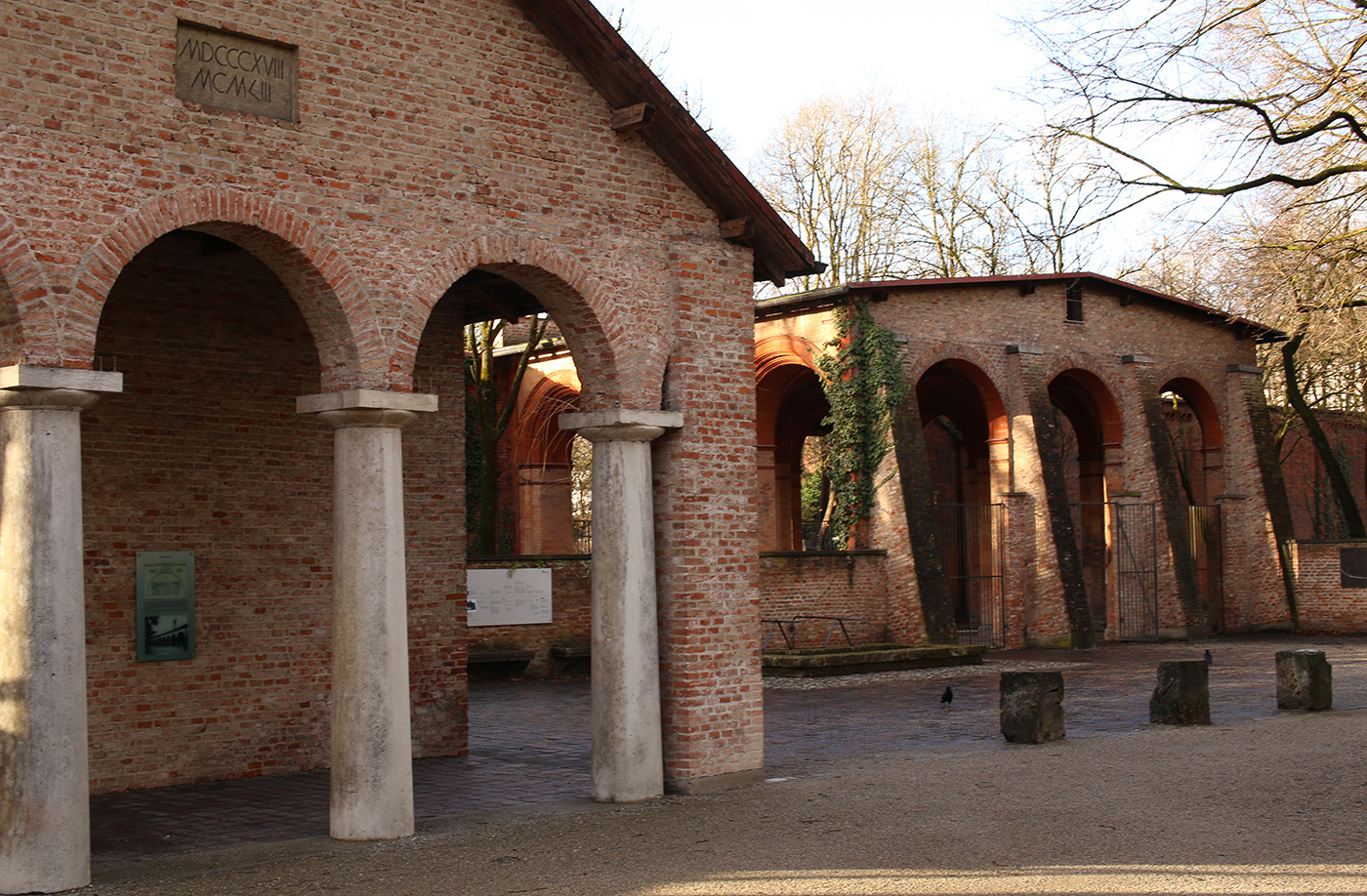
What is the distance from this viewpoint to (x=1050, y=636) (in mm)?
23750

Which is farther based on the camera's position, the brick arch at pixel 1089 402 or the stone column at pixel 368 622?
the brick arch at pixel 1089 402

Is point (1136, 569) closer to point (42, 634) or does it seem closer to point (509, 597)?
point (509, 597)

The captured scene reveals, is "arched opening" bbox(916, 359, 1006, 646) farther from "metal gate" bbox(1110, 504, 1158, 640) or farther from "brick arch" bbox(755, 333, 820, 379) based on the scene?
"brick arch" bbox(755, 333, 820, 379)

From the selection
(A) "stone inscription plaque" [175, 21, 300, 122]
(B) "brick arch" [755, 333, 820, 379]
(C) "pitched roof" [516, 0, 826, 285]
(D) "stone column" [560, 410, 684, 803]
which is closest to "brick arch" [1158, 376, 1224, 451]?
(B) "brick arch" [755, 333, 820, 379]

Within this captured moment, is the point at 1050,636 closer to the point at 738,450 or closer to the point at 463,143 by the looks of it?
the point at 738,450

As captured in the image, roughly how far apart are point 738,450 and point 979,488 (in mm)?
22524

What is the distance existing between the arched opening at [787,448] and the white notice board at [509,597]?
6.29 m

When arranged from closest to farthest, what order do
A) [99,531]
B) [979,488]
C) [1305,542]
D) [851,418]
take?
[99,531] < [851,418] < [1305,542] < [979,488]

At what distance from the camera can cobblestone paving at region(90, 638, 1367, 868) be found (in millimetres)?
8781

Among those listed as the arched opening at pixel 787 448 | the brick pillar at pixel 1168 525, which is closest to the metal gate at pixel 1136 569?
the brick pillar at pixel 1168 525

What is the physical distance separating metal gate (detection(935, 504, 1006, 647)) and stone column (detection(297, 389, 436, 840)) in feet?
52.8

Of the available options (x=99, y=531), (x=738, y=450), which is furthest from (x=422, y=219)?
(x=99, y=531)

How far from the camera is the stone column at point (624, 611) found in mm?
9148

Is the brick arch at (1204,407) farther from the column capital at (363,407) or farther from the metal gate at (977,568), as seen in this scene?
the column capital at (363,407)
